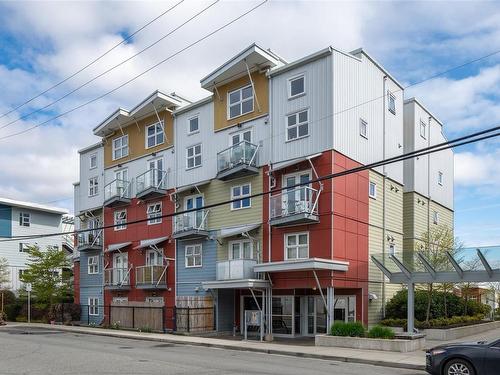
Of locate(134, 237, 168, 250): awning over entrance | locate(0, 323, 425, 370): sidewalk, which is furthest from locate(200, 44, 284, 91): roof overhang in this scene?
locate(0, 323, 425, 370): sidewalk

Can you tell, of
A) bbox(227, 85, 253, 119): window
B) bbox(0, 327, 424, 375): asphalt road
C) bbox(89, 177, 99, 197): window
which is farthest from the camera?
bbox(89, 177, 99, 197): window

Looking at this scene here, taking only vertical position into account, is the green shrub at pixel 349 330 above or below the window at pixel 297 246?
below

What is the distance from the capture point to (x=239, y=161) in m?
27.6

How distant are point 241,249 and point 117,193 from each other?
452 inches

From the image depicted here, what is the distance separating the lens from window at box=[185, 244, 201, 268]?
3053cm

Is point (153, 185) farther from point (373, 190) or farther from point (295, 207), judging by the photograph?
point (373, 190)

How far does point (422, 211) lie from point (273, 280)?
12021 millimetres

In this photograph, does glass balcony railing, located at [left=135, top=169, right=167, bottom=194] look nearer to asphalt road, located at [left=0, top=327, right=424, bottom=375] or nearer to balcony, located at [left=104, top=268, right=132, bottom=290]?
balcony, located at [left=104, top=268, right=132, bottom=290]

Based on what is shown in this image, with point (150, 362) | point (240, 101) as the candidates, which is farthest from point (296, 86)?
point (150, 362)

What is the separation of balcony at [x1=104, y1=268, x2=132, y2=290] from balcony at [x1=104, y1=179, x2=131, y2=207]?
4191 mm

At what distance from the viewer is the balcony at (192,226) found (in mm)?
29641

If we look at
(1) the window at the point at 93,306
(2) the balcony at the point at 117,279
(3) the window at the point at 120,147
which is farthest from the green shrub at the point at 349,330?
(3) the window at the point at 120,147

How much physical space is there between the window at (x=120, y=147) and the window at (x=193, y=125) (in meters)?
6.62

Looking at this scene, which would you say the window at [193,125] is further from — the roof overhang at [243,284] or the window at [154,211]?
the roof overhang at [243,284]
